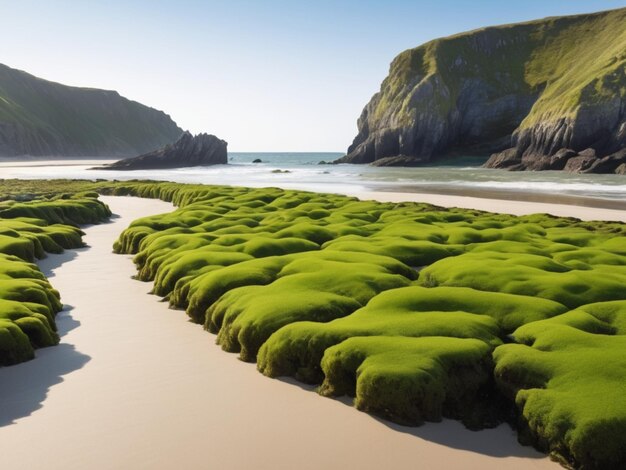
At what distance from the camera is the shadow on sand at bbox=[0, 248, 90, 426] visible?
10.5 metres

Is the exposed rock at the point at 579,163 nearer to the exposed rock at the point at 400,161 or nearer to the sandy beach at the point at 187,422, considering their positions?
the exposed rock at the point at 400,161

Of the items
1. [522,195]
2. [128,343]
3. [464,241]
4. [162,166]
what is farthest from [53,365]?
[162,166]

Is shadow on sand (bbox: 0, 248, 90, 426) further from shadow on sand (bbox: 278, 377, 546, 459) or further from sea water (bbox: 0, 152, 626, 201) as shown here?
sea water (bbox: 0, 152, 626, 201)

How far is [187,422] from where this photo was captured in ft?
32.4

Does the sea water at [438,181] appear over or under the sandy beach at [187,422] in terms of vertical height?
under

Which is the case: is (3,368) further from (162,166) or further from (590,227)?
(162,166)

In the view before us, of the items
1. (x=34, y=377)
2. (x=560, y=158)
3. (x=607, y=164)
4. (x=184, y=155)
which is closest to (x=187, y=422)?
(x=34, y=377)

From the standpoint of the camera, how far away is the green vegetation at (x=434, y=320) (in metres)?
9.30

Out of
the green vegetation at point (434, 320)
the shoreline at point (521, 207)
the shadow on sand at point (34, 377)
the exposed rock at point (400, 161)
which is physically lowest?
the exposed rock at point (400, 161)

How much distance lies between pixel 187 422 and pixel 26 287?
384 inches

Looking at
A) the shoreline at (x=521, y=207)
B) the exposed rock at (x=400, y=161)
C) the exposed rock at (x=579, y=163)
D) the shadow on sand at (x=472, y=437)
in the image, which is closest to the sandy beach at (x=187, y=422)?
the shadow on sand at (x=472, y=437)

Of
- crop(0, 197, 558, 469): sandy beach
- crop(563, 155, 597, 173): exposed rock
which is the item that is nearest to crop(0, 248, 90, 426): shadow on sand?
crop(0, 197, 558, 469): sandy beach

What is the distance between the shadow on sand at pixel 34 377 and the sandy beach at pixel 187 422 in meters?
0.02

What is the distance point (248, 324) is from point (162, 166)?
518 feet
